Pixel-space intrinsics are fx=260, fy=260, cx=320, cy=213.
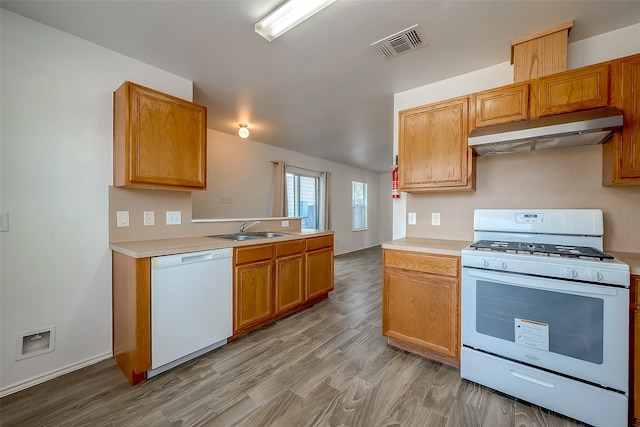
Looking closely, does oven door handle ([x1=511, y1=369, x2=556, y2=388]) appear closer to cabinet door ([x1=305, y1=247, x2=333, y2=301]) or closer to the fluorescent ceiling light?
cabinet door ([x1=305, y1=247, x2=333, y2=301])

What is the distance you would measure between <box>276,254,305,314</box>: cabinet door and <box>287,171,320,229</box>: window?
2.58 metres

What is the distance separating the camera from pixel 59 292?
6.34ft

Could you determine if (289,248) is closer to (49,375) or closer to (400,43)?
(49,375)

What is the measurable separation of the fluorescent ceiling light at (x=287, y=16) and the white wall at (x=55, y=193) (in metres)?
1.37

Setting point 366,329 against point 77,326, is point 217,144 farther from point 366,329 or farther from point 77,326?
point 366,329

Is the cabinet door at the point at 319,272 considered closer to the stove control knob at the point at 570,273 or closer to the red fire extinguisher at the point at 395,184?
the red fire extinguisher at the point at 395,184

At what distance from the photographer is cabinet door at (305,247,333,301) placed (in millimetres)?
3209

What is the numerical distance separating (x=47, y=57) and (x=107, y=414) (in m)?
2.48

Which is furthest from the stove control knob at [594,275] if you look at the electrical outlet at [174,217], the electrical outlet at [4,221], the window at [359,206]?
the window at [359,206]

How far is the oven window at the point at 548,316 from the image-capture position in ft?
4.82

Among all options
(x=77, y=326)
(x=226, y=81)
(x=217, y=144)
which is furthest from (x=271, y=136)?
(x=77, y=326)

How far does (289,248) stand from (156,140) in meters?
1.62

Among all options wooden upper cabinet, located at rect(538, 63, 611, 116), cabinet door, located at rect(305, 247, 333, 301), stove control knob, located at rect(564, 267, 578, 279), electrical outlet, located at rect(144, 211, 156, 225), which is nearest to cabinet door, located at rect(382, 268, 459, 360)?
stove control knob, located at rect(564, 267, 578, 279)

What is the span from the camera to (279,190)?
521cm
